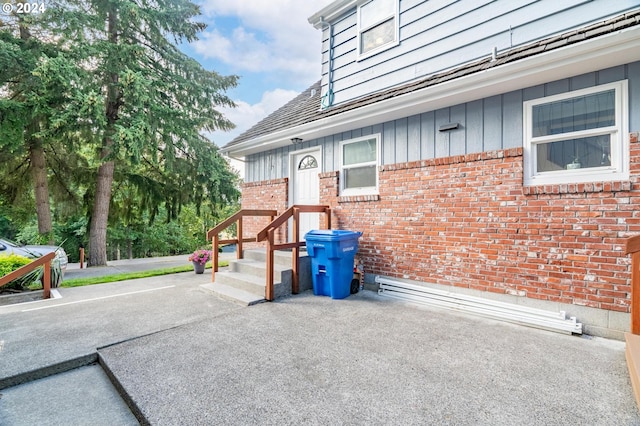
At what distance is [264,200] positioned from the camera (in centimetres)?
745

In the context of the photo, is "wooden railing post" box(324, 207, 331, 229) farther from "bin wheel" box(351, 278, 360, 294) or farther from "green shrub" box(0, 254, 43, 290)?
"green shrub" box(0, 254, 43, 290)

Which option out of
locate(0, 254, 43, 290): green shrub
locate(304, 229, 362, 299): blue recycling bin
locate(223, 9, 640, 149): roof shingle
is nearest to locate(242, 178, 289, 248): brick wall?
locate(223, 9, 640, 149): roof shingle

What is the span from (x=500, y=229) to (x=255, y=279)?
146 inches

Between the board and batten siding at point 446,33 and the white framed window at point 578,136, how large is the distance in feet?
3.07

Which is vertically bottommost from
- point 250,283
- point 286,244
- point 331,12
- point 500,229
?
point 250,283

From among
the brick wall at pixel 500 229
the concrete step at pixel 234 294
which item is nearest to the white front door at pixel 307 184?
the brick wall at pixel 500 229

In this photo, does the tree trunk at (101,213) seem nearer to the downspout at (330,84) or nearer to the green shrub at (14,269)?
the green shrub at (14,269)

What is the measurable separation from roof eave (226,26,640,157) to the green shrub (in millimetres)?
5483

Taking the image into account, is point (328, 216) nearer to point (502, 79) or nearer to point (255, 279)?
point (255, 279)

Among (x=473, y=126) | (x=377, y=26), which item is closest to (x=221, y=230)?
(x=473, y=126)

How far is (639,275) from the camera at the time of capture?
2689 millimetres

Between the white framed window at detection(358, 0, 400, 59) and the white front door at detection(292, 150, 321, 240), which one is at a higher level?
the white framed window at detection(358, 0, 400, 59)

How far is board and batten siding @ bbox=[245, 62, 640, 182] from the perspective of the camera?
3309mm

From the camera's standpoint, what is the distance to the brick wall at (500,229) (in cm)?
328
